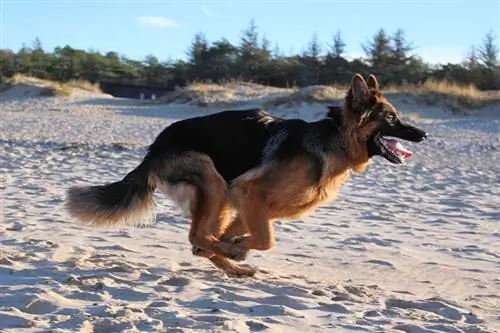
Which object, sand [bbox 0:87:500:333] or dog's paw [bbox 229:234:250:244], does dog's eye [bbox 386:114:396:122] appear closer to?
sand [bbox 0:87:500:333]

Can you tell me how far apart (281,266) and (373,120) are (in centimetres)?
148

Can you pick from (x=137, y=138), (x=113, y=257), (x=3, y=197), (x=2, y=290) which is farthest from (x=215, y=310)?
(x=137, y=138)

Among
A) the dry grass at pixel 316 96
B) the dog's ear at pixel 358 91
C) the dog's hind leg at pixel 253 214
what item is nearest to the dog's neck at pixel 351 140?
the dog's ear at pixel 358 91

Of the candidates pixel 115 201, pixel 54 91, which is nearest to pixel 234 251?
pixel 115 201

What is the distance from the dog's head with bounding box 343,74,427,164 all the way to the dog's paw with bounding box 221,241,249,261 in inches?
54.3

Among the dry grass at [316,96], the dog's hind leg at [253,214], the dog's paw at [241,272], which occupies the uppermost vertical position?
the dry grass at [316,96]

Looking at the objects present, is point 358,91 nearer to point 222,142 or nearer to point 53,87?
point 222,142

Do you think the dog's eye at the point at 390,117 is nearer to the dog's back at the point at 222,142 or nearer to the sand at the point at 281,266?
the dog's back at the point at 222,142

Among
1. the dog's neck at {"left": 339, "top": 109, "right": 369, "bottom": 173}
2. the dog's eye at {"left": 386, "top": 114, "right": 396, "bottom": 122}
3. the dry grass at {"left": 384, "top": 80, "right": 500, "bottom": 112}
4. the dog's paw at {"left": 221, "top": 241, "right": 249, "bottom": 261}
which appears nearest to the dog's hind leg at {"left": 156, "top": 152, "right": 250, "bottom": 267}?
the dog's paw at {"left": 221, "top": 241, "right": 249, "bottom": 261}

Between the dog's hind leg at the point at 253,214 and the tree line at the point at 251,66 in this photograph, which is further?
the tree line at the point at 251,66

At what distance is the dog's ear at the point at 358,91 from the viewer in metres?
6.35

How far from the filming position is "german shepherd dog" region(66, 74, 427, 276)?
6121 millimetres

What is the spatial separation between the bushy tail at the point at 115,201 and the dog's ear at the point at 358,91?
1.84 meters

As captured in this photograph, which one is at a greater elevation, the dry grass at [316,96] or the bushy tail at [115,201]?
the dry grass at [316,96]
